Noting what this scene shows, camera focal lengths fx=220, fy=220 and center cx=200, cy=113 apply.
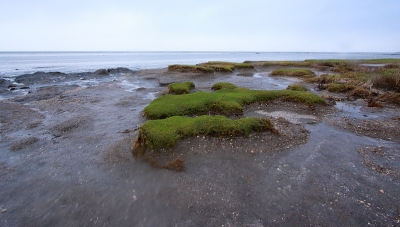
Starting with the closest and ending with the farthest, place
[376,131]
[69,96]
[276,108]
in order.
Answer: [376,131]
[276,108]
[69,96]

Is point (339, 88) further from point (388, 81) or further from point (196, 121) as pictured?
point (196, 121)

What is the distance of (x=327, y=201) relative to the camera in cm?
690

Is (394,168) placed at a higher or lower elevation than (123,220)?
higher

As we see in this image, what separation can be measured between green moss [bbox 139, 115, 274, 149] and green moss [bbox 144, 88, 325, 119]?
9.61 ft

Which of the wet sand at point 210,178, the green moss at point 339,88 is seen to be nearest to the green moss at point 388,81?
the green moss at point 339,88

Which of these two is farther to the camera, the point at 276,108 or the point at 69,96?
the point at 69,96

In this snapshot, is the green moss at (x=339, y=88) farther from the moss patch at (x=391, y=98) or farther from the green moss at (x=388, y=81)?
the moss patch at (x=391, y=98)

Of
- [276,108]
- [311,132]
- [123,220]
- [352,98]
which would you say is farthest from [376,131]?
[123,220]

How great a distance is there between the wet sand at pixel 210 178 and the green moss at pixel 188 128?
1.57 ft

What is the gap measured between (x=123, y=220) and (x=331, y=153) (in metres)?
8.99

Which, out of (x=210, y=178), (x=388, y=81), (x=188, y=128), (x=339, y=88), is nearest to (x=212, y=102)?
(x=188, y=128)

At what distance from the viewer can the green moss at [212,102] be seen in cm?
1511

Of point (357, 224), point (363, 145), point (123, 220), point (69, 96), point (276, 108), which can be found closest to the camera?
point (357, 224)

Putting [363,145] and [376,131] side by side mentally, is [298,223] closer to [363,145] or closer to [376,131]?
[363,145]
